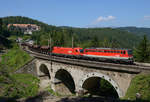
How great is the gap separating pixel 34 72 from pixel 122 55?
2955 cm

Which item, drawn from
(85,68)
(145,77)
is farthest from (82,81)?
(145,77)

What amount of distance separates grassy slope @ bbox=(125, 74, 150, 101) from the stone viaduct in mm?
919

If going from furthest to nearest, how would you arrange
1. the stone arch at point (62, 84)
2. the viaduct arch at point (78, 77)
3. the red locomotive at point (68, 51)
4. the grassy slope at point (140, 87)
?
the stone arch at point (62, 84) → the red locomotive at point (68, 51) → the viaduct arch at point (78, 77) → the grassy slope at point (140, 87)

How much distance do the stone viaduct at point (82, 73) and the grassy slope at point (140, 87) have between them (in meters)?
0.92

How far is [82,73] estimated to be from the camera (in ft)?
76.0

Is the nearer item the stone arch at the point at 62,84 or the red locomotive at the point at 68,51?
A: the red locomotive at the point at 68,51

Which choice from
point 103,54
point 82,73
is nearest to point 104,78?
point 82,73

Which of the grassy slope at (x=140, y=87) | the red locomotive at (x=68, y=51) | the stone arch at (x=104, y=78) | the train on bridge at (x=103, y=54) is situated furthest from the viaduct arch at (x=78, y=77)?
the red locomotive at (x=68, y=51)

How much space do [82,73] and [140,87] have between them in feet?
33.6

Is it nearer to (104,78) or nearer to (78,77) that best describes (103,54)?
(78,77)

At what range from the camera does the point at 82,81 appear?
74.8 feet

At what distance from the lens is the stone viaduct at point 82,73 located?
17266 mm

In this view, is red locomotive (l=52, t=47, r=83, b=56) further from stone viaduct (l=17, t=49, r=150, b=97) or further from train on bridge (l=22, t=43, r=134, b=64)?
stone viaduct (l=17, t=49, r=150, b=97)

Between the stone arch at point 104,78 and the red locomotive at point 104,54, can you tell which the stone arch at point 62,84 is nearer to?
the red locomotive at point 104,54
